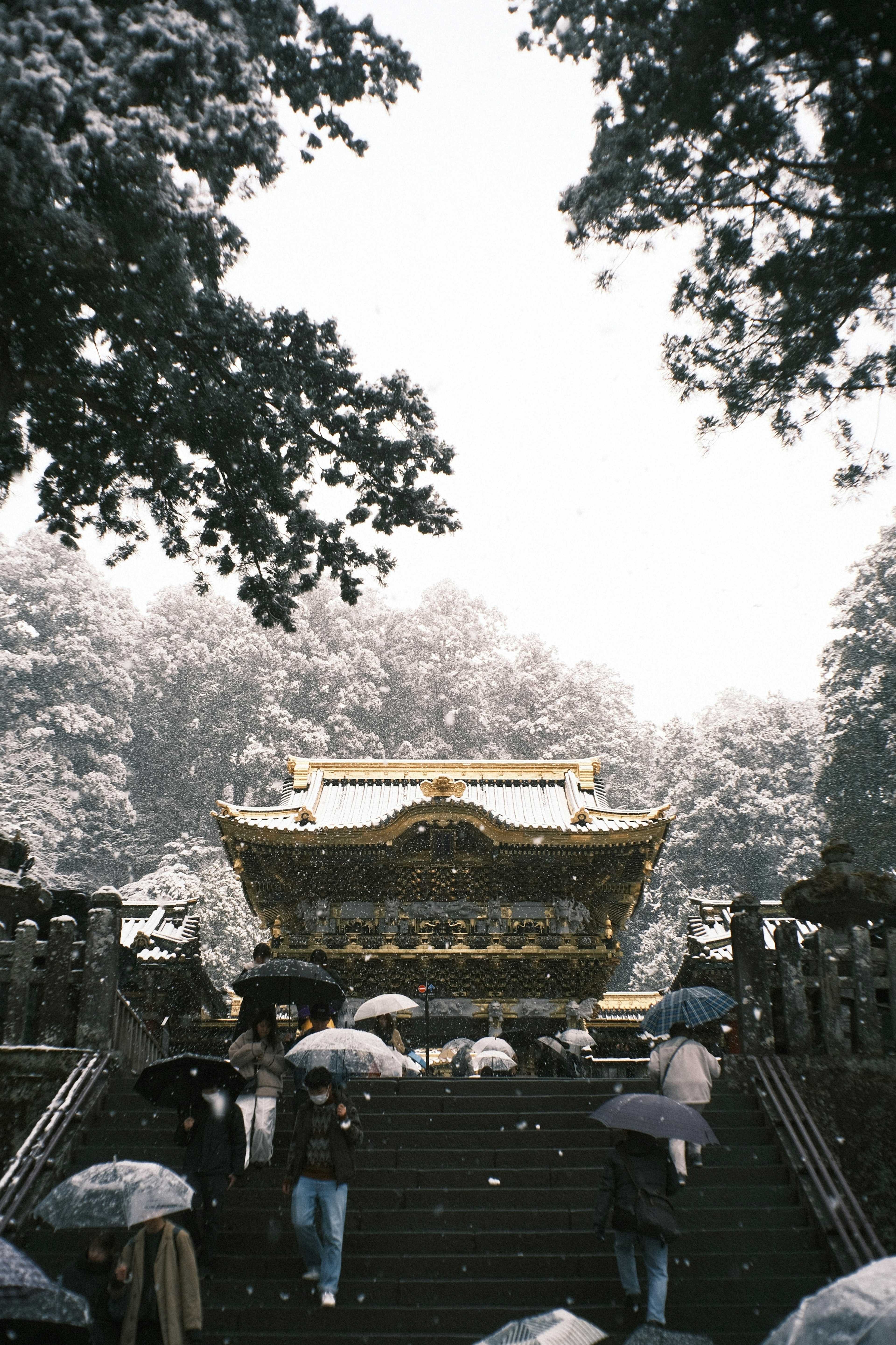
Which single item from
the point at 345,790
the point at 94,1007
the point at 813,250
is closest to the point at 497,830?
the point at 345,790

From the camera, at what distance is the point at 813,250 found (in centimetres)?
667

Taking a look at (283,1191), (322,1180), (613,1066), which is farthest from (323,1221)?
(613,1066)

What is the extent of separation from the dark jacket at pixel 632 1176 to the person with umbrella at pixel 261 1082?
2.61m

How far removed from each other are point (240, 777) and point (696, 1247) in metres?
32.2

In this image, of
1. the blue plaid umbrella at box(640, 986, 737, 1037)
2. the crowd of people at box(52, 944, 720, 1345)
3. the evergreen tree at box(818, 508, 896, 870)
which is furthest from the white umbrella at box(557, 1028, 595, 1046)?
the evergreen tree at box(818, 508, 896, 870)

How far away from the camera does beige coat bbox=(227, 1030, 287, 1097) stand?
6.72m

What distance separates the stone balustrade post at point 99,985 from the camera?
25.9ft

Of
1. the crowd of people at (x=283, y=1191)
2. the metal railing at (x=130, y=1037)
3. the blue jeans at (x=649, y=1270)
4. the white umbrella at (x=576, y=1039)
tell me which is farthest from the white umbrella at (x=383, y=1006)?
the blue jeans at (x=649, y=1270)

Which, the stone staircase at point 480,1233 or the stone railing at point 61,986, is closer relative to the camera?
the stone staircase at point 480,1233

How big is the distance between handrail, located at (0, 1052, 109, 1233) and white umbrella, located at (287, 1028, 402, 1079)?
170 cm

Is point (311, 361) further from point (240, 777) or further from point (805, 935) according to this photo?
point (240, 777)

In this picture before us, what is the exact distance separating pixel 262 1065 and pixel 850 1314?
490 cm

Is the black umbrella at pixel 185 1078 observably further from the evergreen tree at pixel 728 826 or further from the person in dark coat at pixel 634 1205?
the evergreen tree at pixel 728 826

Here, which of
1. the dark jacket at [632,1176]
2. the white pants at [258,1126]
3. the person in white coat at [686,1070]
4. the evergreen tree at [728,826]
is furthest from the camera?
the evergreen tree at [728,826]
